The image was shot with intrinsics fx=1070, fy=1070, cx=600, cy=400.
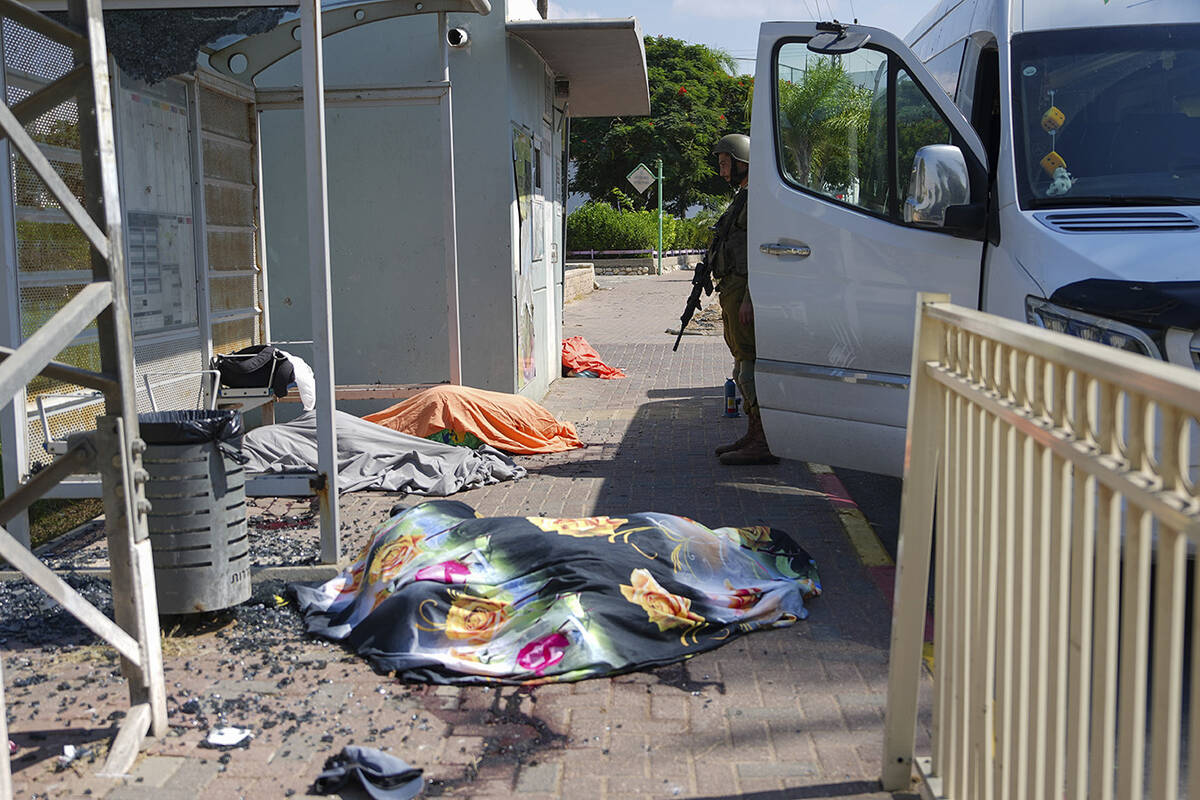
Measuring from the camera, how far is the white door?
17.7ft

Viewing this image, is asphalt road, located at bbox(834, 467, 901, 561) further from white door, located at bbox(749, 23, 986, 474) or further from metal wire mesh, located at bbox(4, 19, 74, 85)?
metal wire mesh, located at bbox(4, 19, 74, 85)

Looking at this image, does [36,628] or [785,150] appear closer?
[36,628]

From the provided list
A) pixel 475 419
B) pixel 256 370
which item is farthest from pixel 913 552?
pixel 475 419

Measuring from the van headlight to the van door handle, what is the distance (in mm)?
1396

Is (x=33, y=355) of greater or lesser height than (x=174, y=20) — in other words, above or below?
below

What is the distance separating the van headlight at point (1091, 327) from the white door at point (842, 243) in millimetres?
649

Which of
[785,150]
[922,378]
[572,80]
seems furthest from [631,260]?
[922,378]

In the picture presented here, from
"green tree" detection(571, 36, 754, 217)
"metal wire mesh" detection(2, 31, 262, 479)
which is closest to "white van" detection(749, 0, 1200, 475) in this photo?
"metal wire mesh" detection(2, 31, 262, 479)

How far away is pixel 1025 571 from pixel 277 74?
8266 mm

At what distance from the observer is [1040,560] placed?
2057 mm

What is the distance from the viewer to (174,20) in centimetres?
534

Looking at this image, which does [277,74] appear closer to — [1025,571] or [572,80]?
[572,80]

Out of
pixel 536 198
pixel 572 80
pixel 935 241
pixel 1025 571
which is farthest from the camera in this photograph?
pixel 572 80

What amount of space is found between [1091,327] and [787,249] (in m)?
1.93
